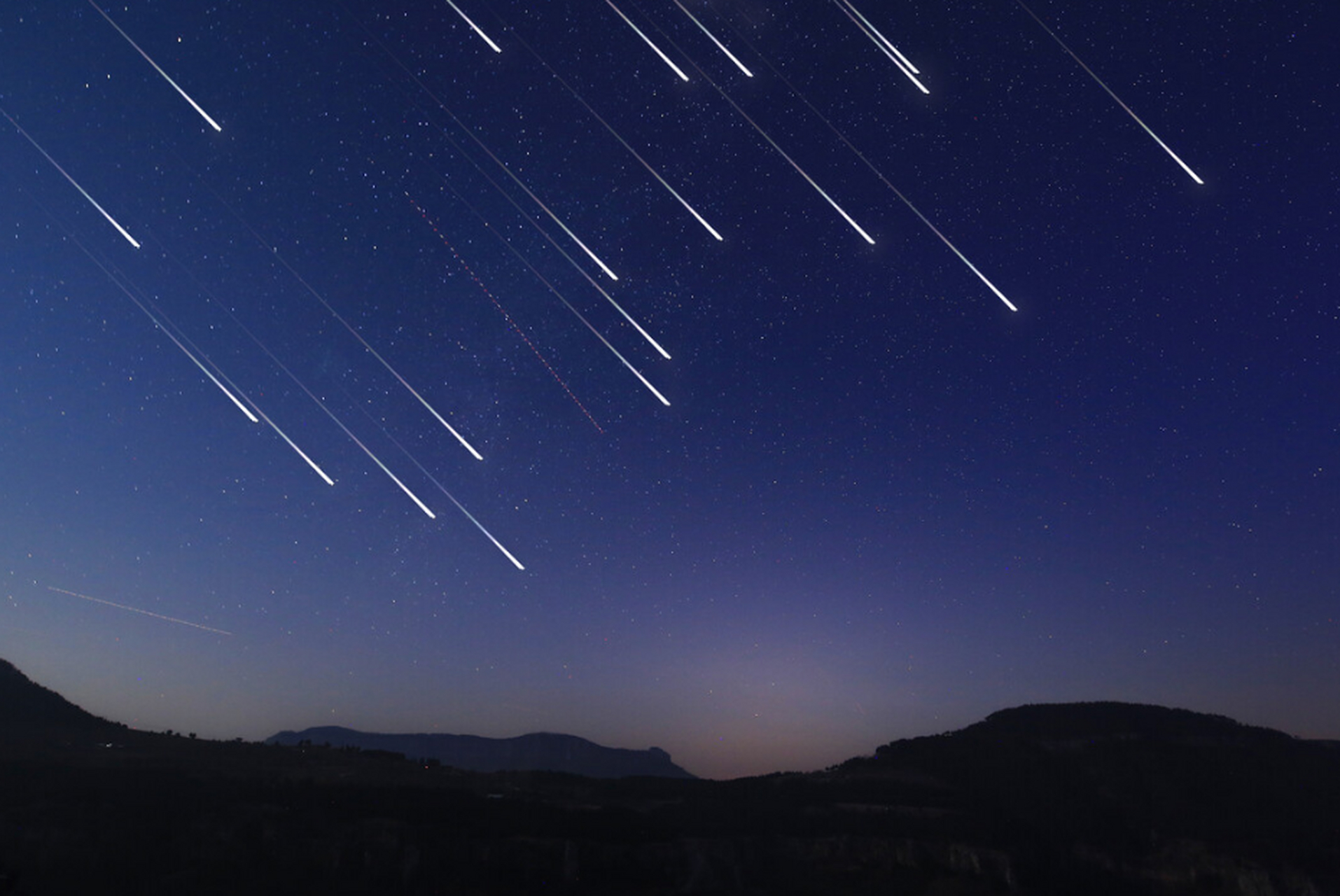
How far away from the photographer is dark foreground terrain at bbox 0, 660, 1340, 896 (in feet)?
137

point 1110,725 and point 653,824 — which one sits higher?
point 1110,725

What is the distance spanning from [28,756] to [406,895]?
31789 millimetres

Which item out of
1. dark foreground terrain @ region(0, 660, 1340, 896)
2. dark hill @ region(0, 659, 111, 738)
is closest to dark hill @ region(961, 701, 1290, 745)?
dark foreground terrain @ region(0, 660, 1340, 896)

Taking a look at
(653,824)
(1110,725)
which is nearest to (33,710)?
(653,824)

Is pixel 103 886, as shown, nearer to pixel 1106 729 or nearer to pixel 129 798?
pixel 129 798

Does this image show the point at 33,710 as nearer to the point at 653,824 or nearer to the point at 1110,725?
the point at 653,824

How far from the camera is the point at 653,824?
52.1m

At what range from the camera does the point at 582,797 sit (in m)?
56.8

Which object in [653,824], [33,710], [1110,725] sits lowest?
[653,824]

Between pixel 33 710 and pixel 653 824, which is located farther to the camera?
pixel 33 710

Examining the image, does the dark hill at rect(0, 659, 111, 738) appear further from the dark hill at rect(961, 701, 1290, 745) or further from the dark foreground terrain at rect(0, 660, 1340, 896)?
the dark hill at rect(961, 701, 1290, 745)

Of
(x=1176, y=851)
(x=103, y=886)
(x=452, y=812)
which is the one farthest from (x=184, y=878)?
(x=1176, y=851)

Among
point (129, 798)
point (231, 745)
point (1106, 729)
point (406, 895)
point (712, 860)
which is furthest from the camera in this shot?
point (1106, 729)

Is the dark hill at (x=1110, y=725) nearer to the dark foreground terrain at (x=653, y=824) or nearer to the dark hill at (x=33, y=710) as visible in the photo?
the dark foreground terrain at (x=653, y=824)
